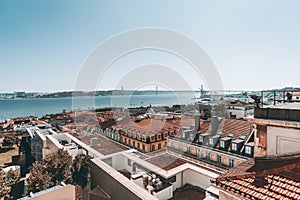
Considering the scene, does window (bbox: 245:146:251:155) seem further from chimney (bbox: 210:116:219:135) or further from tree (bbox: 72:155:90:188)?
tree (bbox: 72:155:90:188)

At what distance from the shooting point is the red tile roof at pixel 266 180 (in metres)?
2.78

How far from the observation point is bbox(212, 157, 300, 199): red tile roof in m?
2.78

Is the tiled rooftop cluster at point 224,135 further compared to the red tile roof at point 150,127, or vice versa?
the red tile roof at point 150,127

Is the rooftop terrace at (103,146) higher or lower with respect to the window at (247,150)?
lower

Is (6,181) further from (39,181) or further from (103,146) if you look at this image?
(103,146)

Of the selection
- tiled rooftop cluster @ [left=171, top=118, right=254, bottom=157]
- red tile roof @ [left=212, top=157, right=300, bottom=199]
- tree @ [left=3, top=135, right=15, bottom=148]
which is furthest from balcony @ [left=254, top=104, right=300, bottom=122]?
tree @ [left=3, top=135, right=15, bottom=148]

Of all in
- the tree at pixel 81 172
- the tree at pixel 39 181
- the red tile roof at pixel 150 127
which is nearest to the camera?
the tree at pixel 39 181

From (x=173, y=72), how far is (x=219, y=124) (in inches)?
232

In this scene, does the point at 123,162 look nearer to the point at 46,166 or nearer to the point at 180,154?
the point at 46,166

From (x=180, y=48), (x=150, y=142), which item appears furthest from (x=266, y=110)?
(x=150, y=142)

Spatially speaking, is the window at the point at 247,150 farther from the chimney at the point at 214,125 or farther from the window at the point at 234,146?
the chimney at the point at 214,125

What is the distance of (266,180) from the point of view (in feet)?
10.2

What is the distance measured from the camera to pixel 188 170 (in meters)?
7.14

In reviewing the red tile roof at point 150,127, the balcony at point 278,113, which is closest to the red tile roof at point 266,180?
the balcony at point 278,113
